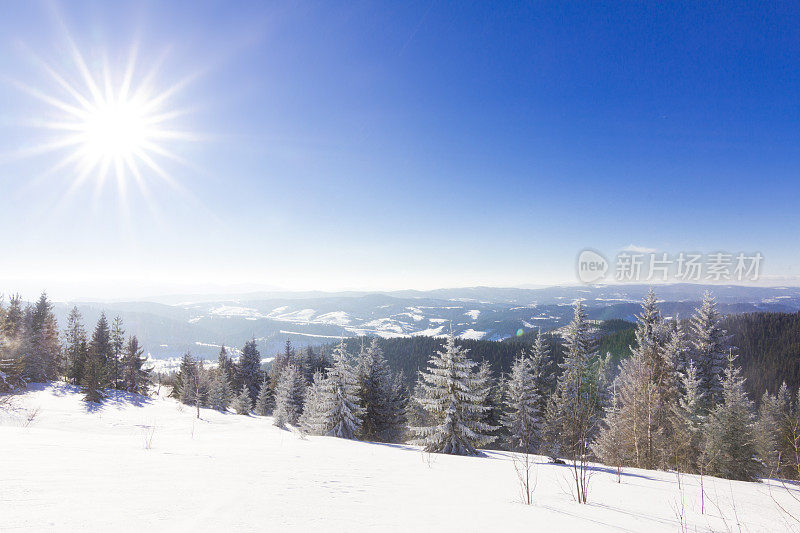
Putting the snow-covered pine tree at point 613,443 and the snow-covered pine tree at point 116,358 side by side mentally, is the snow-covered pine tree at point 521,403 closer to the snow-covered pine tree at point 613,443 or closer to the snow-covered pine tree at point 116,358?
the snow-covered pine tree at point 613,443

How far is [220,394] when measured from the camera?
152 feet

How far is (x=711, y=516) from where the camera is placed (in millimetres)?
5340

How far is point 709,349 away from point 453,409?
1948 cm

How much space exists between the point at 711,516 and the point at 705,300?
24.8m

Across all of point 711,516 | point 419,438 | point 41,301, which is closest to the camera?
point 711,516

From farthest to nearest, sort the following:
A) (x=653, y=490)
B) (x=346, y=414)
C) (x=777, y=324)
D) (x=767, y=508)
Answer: (x=777, y=324), (x=346, y=414), (x=653, y=490), (x=767, y=508)

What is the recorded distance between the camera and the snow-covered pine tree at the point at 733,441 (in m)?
17.0

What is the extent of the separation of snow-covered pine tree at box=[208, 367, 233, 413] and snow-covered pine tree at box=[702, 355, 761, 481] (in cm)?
5103

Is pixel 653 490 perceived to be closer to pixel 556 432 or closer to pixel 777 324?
pixel 556 432

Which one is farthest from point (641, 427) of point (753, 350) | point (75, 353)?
point (753, 350)

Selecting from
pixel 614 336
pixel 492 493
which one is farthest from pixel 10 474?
pixel 614 336

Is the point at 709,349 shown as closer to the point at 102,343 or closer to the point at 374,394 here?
the point at 374,394

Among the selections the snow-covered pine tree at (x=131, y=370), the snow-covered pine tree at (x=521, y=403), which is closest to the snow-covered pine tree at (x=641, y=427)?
the snow-covered pine tree at (x=521, y=403)

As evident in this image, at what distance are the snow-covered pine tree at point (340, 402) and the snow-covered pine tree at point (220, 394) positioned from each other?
102 ft
